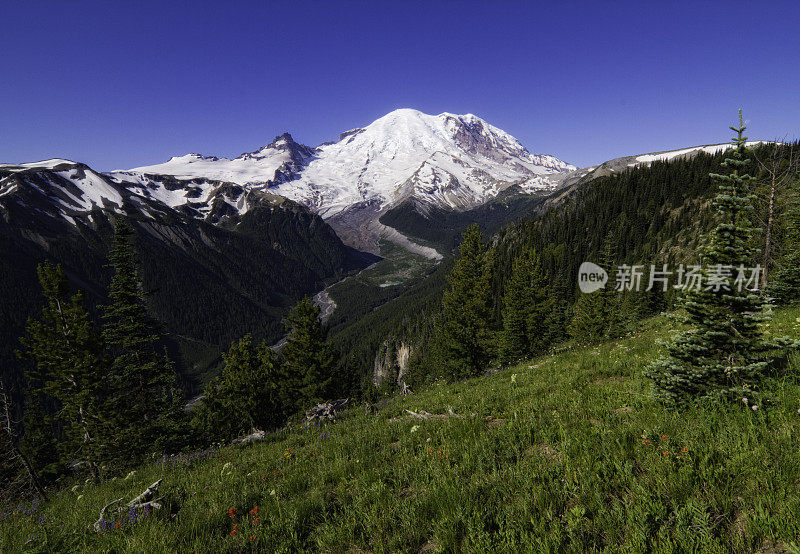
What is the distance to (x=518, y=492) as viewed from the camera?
12.9 ft

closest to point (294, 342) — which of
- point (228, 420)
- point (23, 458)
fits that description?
point (228, 420)

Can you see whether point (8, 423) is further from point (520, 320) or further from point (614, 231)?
point (614, 231)

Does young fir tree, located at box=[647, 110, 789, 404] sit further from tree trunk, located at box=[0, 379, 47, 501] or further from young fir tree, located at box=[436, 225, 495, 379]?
young fir tree, located at box=[436, 225, 495, 379]

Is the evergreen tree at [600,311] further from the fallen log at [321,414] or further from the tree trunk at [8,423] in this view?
the tree trunk at [8,423]

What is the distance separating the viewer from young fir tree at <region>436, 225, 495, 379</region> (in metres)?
30.1

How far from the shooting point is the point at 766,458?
355 cm

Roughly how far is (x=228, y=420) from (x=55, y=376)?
1704cm

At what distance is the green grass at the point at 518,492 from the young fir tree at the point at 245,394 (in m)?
26.6

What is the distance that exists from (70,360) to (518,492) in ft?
91.3

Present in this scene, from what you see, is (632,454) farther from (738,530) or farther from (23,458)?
(23,458)

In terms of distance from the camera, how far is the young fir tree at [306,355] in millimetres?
31594

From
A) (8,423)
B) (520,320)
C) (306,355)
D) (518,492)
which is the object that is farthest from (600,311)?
(8,423)

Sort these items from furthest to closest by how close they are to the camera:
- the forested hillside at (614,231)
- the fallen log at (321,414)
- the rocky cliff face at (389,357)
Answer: the rocky cliff face at (389,357)
the forested hillside at (614,231)
the fallen log at (321,414)

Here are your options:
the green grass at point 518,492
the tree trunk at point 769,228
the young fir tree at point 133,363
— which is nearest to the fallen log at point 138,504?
the green grass at point 518,492
